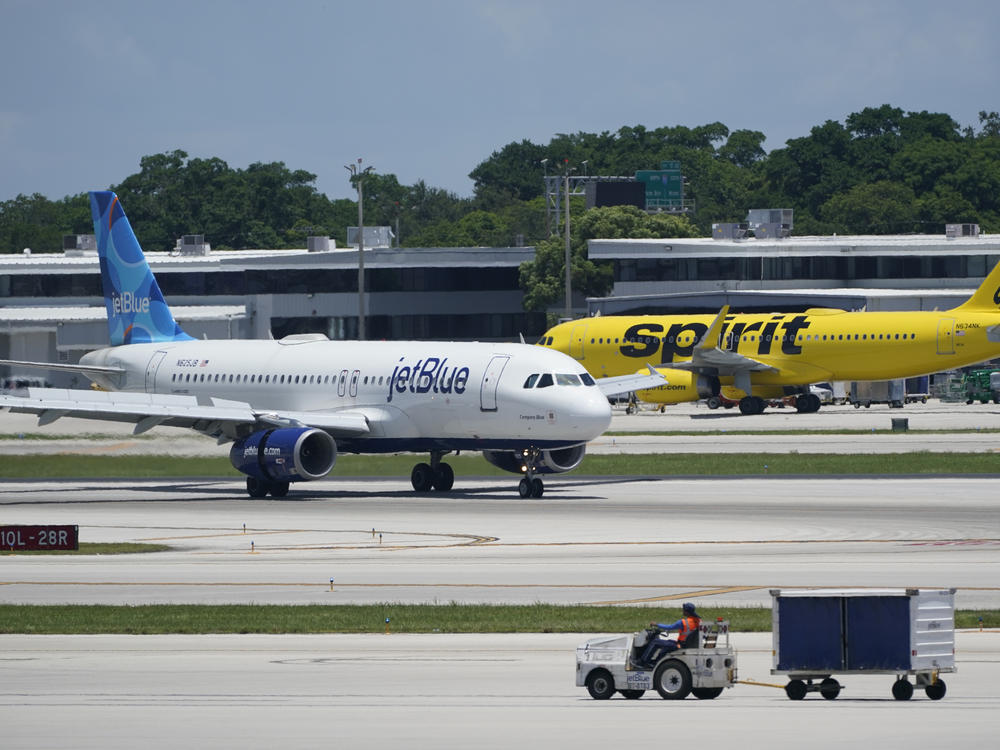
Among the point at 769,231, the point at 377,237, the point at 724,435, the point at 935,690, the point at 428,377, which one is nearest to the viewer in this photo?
the point at 935,690

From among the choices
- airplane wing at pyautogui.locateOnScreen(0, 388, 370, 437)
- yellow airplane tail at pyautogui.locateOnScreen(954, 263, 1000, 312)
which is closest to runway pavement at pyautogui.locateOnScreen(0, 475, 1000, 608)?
airplane wing at pyautogui.locateOnScreen(0, 388, 370, 437)

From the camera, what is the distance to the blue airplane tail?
61.6m

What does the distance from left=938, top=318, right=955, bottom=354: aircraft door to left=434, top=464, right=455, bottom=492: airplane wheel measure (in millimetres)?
44462

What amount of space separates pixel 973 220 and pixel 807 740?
596 feet

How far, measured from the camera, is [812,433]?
254ft

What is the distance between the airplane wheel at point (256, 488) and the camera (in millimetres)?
51781

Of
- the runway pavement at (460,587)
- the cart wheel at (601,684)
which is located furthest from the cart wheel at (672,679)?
the cart wheel at (601,684)

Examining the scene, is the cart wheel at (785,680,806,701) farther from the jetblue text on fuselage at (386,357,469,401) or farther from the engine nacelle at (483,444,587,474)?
the jetblue text on fuselage at (386,357,469,401)

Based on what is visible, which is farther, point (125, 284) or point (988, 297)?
point (988, 297)

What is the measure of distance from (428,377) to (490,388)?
2580 mm

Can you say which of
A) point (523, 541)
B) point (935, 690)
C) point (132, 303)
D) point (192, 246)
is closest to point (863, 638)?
point (935, 690)

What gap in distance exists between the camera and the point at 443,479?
174ft

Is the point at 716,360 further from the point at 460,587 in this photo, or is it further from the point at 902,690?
the point at 902,690

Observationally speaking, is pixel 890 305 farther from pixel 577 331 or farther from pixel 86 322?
pixel 86 322
